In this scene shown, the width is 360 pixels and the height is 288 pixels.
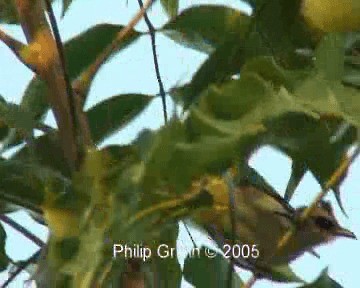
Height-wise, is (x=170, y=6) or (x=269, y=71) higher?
(x=170, y=6)

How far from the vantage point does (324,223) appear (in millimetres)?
483

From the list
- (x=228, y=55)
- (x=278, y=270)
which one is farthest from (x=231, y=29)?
(x=278, y=270)

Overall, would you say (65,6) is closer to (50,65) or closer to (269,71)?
(50,65)

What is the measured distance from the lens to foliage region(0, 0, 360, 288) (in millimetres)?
279

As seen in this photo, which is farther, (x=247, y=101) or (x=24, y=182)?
(x=24, y=182)

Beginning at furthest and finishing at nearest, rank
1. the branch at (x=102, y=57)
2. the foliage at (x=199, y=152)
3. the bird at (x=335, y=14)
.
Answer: the branch at (x=102, y=57), the bird at (x=335, y=14), the foliage at (x=199, y=152)

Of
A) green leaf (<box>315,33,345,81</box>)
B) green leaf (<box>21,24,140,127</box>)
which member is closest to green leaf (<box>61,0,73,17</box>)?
green leaf (<box>21,24,140,127</box>)

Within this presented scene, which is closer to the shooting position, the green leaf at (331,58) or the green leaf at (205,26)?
the green leaf at (331,58)

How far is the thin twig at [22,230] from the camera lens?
49cm

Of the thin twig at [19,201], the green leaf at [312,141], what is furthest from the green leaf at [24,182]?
the green leaf at [312,141]

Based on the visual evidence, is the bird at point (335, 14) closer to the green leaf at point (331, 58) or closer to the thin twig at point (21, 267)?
the green leaf at point (331, 58)

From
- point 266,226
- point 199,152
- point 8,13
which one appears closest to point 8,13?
point 8,13

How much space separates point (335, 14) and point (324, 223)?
13cm

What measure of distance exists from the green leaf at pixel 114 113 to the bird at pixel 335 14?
0.14 meters
